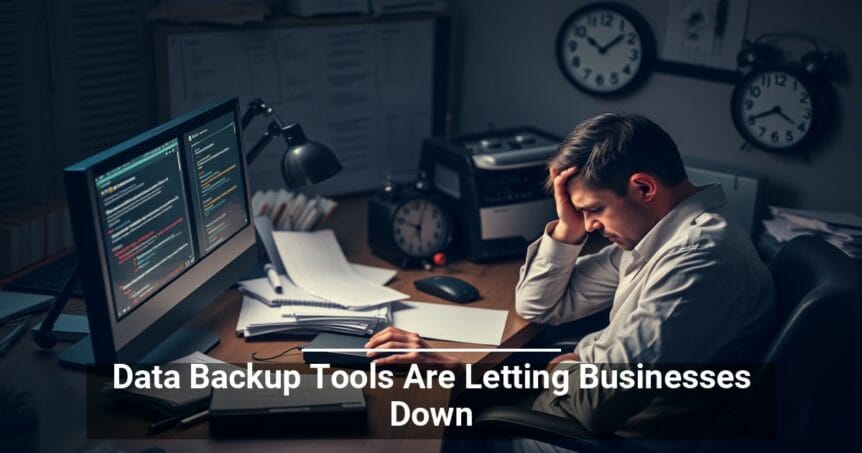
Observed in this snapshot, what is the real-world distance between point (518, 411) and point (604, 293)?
0.49 m

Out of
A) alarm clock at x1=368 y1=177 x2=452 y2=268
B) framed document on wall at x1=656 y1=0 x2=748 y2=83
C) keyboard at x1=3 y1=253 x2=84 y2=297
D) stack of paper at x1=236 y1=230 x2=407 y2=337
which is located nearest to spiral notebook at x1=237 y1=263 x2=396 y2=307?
stack of paper at x1=236 y1=230 x2=407 y2=337

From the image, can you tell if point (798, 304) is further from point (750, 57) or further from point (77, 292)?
point (77, 292)

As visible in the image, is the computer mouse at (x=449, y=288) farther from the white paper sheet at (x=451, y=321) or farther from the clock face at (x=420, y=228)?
the clock face at (x=420, y=228)

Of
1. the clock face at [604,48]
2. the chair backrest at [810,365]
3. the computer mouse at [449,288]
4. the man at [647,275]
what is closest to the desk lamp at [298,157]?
the computer mouse at [449,288]

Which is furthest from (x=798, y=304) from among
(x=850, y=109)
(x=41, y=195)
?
(x=41, y=195)

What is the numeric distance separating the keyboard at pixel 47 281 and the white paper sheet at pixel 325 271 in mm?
493

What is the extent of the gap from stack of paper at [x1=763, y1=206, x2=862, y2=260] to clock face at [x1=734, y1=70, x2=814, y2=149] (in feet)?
0.62

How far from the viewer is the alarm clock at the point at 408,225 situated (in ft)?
7.79

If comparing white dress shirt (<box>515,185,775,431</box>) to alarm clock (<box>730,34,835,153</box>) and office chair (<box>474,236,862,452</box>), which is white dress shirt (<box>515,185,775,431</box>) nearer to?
office chair (<box>474,236,862,452</box>)

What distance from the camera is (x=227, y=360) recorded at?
1.84 meters

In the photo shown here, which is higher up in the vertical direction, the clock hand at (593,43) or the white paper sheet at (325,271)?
the clock hand at (593,43)

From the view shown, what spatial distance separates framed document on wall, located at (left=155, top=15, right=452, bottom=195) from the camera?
2533mm

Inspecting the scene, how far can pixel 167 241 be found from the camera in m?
1.78

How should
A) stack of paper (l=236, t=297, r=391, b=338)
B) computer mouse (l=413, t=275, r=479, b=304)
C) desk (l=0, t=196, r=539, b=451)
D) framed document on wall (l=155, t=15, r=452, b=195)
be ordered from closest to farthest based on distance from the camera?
desk (l=0, t=196, r=539, b=451) → stack of paper (l=236, t=297, r=391, b=338) → computer mouse (l=413, t=275, r=479, b=304) → framed document on wall (l=155, t=15, r=452, b=195)
